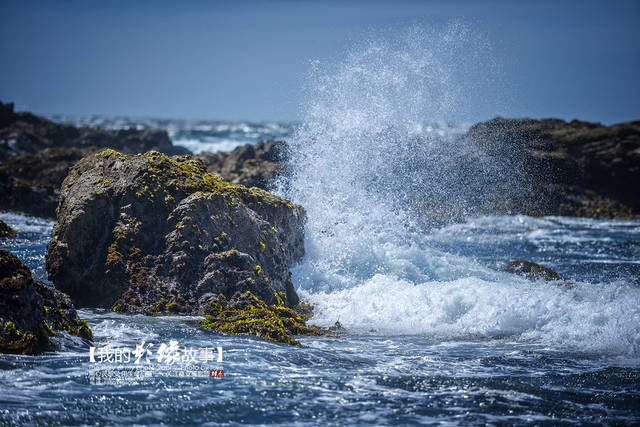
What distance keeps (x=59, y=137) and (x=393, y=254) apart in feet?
90.4

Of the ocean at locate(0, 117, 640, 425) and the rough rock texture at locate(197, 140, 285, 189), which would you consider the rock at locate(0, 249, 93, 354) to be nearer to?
the ocean at locate(0, 117, 640, 425)

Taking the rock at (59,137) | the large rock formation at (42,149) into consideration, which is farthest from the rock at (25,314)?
the rock at (59,137)

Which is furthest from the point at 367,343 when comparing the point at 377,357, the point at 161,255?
the point at 161,255

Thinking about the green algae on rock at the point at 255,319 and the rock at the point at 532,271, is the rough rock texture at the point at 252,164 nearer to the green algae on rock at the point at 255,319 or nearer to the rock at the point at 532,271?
the rock at the point at 532,271

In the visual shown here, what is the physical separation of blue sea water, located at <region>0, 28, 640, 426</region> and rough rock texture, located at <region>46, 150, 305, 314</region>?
1.83 feet

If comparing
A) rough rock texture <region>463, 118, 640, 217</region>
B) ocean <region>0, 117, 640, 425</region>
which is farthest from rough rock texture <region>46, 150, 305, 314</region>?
rough rock texture <region>463, 118, 640, 217</region>

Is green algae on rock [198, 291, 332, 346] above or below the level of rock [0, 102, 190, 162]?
below

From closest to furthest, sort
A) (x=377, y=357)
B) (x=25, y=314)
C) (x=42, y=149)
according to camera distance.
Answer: (x=25, y=314) < (x=377, y=357) < (x=42, y=149)

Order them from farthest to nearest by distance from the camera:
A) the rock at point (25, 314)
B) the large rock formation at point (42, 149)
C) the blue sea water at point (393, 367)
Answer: the large rock formation at point (42, 149) → the rock at point (25, 314) → the blue sea water at point (393, 367)

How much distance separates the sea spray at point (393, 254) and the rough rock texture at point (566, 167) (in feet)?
16.3

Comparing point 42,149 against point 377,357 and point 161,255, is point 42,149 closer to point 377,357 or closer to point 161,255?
point 161,255

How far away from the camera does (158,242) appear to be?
23.1 feet

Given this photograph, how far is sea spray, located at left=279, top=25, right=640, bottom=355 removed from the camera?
7090 millimetres

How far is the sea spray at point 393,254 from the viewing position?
709 cm
